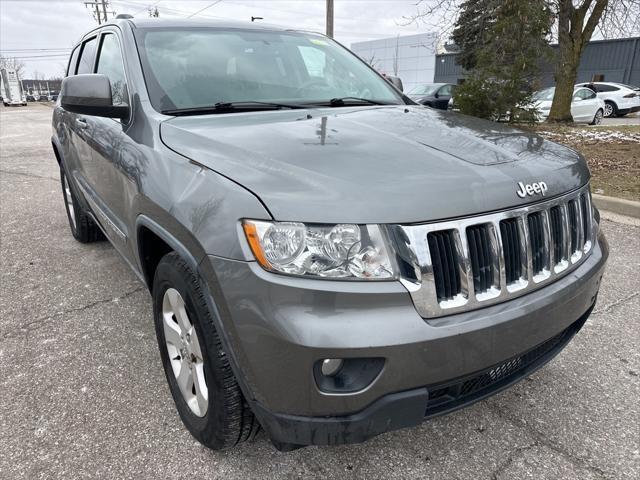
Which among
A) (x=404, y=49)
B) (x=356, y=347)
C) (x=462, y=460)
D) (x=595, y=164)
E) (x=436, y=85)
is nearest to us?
(x=356, y=347)

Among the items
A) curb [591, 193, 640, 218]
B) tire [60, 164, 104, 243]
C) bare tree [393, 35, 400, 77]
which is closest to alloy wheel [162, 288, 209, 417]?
tire [60, 164, 104, 243]

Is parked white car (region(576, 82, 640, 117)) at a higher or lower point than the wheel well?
lower

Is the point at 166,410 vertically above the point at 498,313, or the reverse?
the point at 498,313

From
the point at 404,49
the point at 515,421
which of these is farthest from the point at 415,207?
the point at 404,49

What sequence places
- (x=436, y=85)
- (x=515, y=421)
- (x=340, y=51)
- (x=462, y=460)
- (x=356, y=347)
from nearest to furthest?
(x=356, y=347) < (x=462, y=460) < (x=515, y=421) < (x=340, y=51) < (x=436, y=85)

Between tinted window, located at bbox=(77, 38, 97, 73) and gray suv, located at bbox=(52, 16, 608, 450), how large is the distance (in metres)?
1.40

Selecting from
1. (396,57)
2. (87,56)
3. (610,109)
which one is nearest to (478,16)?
(610,109)

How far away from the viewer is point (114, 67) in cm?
299

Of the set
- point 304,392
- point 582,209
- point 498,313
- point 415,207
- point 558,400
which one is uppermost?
point 415,207

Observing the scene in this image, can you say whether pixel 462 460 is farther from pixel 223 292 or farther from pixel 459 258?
pixel 223 292

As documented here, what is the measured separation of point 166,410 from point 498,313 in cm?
158

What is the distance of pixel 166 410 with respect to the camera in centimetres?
232

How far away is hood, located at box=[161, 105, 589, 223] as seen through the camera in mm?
1550

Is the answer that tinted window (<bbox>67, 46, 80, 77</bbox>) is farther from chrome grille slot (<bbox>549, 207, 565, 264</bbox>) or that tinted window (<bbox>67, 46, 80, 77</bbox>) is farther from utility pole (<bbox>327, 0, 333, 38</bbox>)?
utility pole (<bbox>327, 0, 333, 38</bbox>)
